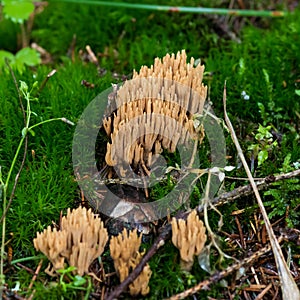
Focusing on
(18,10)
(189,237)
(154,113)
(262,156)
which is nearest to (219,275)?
(189,237)

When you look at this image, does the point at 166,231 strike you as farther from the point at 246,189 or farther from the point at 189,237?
the point at 246,189

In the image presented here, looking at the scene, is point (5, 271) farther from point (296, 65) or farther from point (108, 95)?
point (296, 65)

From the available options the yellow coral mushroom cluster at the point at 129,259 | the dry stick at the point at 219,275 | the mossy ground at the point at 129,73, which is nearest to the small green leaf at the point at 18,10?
the mossy ground at the point at 129,73

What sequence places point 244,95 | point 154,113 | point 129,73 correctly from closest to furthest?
point 154,113 → point 244,95 → point 129,73

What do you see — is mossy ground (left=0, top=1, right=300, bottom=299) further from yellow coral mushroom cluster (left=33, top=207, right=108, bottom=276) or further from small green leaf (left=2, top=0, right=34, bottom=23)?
small green leaf (left=2, top=0, right=34, bottom=23)

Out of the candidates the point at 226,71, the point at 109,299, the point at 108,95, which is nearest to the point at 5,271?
the point at 109,299
